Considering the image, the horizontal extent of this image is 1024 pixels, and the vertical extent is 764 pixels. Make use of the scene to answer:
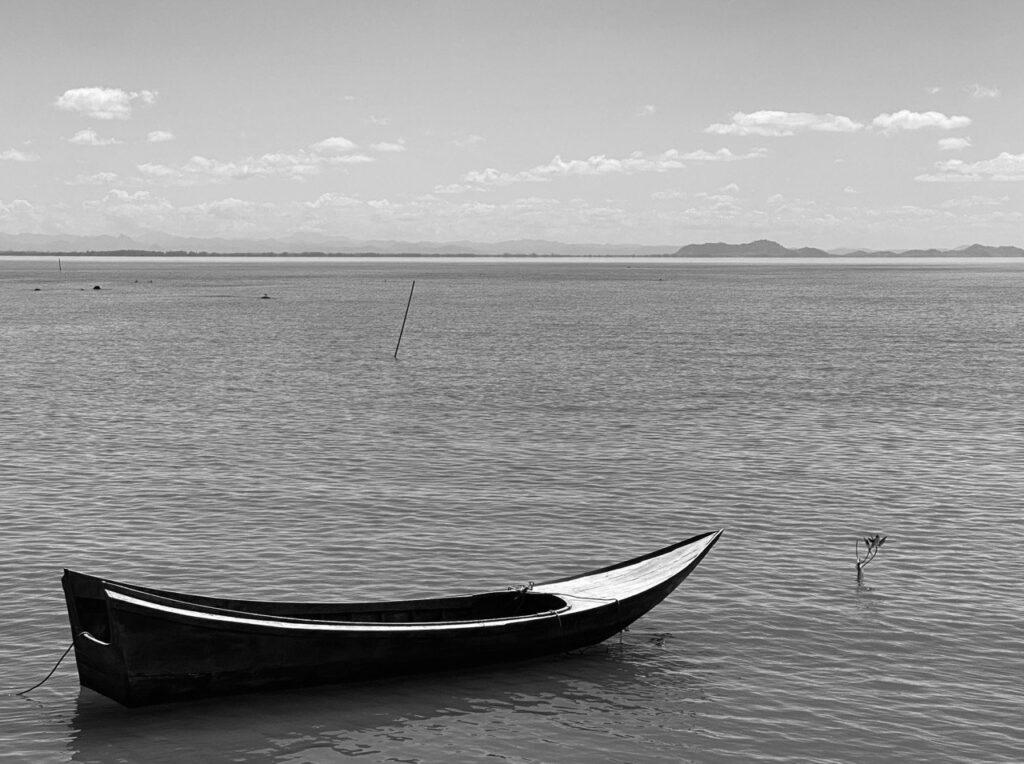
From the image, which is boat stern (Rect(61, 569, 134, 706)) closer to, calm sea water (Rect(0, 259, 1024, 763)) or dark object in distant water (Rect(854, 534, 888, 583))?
calm sea water (Rect(0, 259, 1024, 763))

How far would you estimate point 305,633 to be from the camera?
19.3 meters

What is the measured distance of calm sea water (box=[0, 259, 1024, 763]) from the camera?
18953mm

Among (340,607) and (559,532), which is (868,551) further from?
(340,607)

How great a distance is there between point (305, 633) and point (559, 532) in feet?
42.2

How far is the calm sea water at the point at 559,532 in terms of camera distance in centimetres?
1895

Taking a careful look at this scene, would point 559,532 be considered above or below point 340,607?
below

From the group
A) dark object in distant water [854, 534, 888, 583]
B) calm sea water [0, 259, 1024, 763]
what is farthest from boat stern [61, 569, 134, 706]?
dark object in distant water [854, 534, 888, 583]

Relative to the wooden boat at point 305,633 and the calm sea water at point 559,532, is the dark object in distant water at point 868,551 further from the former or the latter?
the wooden boat at point 305,633

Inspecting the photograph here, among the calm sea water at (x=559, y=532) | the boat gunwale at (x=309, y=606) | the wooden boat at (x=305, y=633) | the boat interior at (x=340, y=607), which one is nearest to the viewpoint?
the boat gunwale at (x=309, y=606)

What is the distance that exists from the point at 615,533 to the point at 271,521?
10066mm

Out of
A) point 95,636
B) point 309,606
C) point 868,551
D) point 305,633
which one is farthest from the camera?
point 868,551

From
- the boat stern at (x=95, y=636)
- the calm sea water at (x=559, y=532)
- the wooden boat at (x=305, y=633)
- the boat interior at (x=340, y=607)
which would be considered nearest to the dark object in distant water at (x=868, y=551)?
the calm sea water at (x=559, y=532)

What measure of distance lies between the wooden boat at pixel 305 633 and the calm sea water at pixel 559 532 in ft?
1.51

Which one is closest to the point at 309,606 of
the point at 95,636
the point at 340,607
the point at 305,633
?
the point at 340,607
